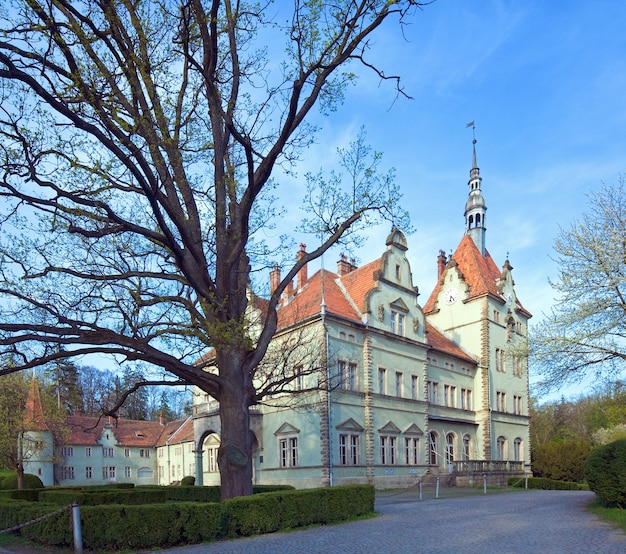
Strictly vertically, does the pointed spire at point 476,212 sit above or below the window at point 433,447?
above

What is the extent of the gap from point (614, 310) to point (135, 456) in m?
55.7

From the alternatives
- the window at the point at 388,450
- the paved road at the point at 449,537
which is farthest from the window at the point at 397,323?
the paved road at the point at 449,537

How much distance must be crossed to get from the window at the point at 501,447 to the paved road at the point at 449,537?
27.6 metres

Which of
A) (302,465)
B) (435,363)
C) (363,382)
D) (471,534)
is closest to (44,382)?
(302,465)

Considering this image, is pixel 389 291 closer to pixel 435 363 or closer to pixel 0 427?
pixel 435 363


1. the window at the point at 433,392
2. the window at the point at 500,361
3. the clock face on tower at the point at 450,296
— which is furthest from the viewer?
the clock face on tower at the point at 450,296

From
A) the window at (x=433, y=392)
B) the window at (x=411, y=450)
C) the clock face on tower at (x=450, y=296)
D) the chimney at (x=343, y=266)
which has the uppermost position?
the chimney at (x=343, y=266)

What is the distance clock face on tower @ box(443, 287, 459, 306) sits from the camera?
4372 cm

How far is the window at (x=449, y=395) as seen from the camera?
38.2 meters

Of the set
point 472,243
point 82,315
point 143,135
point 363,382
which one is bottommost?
point 363,382

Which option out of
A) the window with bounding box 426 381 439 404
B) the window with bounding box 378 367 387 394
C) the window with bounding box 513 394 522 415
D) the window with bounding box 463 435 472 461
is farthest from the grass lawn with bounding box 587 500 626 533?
the window with bounding box 513 394 522 415

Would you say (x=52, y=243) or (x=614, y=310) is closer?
(x=52, y=243)

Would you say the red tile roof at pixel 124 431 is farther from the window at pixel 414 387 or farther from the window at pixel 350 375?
the window at pixel 350 375

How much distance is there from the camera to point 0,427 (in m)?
31.9
